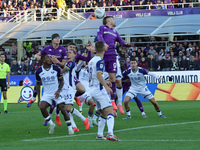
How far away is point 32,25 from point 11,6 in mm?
5950

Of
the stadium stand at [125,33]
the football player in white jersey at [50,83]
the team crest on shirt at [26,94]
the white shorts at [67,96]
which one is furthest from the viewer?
the team crest on shirt at [26,94]

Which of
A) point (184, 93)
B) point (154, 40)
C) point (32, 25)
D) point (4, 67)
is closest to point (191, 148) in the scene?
point (4, 67)

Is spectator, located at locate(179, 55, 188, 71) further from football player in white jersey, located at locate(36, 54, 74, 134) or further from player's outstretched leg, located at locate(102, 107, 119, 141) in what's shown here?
player's outstretched leg, located at locate(102, 107, 119, 141)

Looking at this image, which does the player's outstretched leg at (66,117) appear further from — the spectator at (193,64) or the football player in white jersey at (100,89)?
the spectator at (193,64)

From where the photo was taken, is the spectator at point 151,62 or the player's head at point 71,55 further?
the spectator at point 151,62

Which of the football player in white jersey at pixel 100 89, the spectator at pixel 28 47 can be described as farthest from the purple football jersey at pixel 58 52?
the spectator at pixel 28 47

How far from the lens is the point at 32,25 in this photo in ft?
132

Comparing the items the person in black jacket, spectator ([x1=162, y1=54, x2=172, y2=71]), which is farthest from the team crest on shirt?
the person in black jacket

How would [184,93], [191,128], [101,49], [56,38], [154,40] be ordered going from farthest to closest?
[154,40], [184,93], [56,38], [191,128], [101,49]

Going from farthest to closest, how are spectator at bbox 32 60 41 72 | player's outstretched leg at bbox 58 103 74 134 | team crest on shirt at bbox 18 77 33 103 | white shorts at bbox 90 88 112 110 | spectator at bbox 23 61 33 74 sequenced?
spectator at bbox 23 61 33 74
spectator at bbox 32 60 41 72
team crest on shirt at bbox 18 77 33 103
player's outstretched leg at bbox 58 103 74 134
white shorts at bbox 90 88 112 110

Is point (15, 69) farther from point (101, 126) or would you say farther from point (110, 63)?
point (101, 126)

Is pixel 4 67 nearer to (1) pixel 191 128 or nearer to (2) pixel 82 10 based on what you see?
(1) pixel 191 128

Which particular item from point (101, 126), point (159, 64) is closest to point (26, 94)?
point (159, 64)

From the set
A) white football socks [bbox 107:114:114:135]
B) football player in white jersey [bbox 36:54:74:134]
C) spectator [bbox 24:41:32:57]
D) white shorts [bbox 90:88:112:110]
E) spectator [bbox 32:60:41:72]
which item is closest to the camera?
white football socks [bbox 107:114:114:135]
